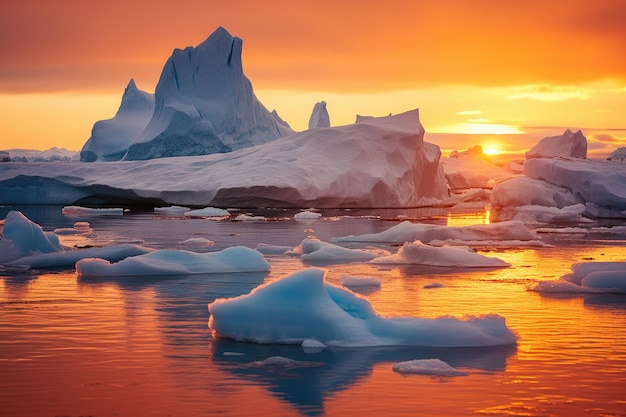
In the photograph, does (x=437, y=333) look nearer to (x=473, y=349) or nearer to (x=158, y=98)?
(x=473, y=349)

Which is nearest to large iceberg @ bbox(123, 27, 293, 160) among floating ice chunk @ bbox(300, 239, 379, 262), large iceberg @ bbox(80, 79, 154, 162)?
large iceberg @ bbox(80, 79, 154, 162)

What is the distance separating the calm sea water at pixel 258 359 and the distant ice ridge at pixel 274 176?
20.0 m

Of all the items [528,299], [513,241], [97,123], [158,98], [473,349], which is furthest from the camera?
[97,123]

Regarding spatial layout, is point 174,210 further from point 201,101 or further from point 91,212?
point 201,101

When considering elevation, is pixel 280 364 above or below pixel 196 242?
below

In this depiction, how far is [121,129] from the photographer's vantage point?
5441cm

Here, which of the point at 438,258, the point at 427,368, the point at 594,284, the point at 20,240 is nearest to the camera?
the point at 427,368

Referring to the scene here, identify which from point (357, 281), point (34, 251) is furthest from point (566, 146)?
point (357, 281)

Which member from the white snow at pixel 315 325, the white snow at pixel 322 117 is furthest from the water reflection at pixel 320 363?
the white snow at pixel 322 117

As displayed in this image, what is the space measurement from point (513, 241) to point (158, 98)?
100 ft

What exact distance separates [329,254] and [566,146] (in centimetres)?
3970

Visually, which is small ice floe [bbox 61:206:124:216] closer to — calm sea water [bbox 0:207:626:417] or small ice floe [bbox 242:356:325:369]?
calm sea water [bbox 0:207:626:417]

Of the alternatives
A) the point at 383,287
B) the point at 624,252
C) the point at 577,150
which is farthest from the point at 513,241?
the point at 577,150

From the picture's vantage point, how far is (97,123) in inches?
2176
